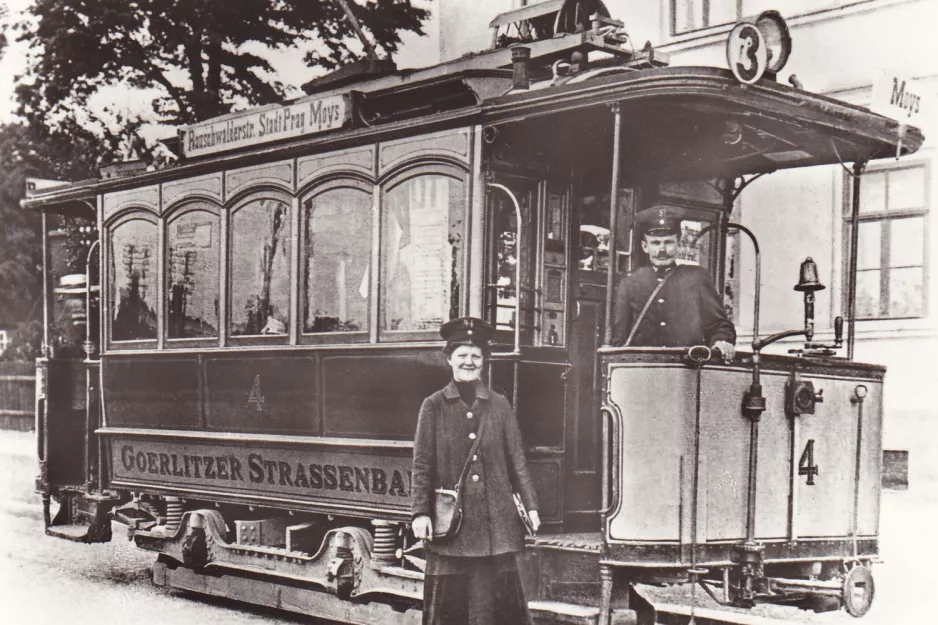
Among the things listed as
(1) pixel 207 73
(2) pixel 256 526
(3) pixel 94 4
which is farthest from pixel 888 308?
(3) pixel 94 4

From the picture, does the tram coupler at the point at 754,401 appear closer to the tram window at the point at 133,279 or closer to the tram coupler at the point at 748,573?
the tram coupler at the point at 748,573

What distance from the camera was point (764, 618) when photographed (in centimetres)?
771

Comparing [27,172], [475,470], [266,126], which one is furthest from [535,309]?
[27,172]

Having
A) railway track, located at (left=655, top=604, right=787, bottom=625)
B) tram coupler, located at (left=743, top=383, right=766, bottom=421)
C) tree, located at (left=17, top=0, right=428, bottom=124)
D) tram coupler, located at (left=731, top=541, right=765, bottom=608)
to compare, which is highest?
tree, located at (left=17, top=0, right=428, bottom=124)

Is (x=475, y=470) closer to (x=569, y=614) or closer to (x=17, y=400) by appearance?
(x=569, y=614)

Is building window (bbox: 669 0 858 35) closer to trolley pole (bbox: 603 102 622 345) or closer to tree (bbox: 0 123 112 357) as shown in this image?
trolley pole (bbox: 603 102 622 345)

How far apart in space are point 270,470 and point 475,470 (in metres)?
2.92

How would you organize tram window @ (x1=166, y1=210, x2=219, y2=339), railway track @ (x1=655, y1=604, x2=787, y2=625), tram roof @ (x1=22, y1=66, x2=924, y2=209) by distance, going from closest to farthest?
tram roof @ (x1=22, y1=66, x2=924, y2=209) < railway track @ (x1=655, y1=604, x2=787, y2=625) < tram window @ (x1=166, y1=210, x2=219, y2=339)

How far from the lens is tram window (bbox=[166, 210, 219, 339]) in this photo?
340 inches

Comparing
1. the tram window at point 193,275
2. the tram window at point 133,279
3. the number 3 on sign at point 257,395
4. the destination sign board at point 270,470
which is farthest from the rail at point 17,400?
the number 3 on sign at point 257,395

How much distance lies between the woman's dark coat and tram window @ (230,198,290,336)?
2.71 m

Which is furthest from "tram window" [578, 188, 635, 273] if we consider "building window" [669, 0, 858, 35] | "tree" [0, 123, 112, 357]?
"tree" [0, 123, 112, 357]

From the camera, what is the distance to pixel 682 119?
6684 mm

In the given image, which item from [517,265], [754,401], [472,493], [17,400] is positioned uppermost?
[517,265]
